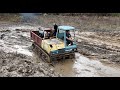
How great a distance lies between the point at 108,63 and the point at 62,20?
14774 millimetres

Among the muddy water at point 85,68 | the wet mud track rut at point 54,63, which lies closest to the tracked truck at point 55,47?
the wet mud track rut at point 54,63

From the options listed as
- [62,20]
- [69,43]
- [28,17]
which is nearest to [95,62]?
[69,43]

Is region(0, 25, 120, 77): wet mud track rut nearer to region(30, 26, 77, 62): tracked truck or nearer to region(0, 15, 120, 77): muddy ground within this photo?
region(0, 15, 120, 77): muddy ground

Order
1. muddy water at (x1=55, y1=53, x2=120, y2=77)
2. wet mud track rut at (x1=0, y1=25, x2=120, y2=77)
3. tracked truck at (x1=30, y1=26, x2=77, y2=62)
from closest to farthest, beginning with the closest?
wet mud track rut at (x1=0, y1=25, x2=120, y2=77), muddy water at (x1=55, y1=53, x2=120, y2=77), tracked truck at (x1=30, y1=26, x2=77, y2=62)

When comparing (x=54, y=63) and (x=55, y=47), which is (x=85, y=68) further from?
(x=55, y=47)

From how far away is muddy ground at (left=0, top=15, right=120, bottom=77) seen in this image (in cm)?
1122

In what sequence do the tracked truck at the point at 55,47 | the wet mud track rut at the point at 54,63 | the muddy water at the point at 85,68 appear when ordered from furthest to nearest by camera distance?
1. the tracked truck at the point at 55,47
2. the muddy water at the point at 85,68
3. the wet mud track rut at the point at 54,63

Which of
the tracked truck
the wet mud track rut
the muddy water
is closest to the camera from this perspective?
the wet mud track rut

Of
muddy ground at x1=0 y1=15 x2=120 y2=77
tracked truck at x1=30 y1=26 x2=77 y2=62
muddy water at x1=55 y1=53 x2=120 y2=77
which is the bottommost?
muddy water at x1=55 y1=53 x2=120 y2=77

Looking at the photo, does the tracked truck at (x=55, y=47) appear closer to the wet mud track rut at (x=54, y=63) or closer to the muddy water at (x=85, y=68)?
the wet mud track rut at (x=54, y=63)

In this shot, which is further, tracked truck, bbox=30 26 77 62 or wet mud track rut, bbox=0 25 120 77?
tracked truck, bbox=30 26 77 62

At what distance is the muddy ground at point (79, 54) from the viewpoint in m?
11.2

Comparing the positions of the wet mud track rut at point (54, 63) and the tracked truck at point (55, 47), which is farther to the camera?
the tracked truck at point (55, 47)

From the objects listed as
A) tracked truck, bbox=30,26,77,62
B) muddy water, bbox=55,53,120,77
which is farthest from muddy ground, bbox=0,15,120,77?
tracked truck, bbox=30,26,77,62
